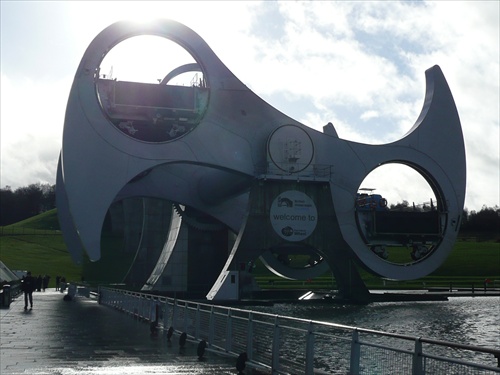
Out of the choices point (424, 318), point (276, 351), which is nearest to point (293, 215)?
point (424, 318)

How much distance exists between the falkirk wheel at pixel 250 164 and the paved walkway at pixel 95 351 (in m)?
16.4

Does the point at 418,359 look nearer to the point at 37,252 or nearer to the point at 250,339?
the point at 250,339

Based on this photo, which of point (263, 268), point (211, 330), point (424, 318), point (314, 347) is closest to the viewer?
point (314, 347)

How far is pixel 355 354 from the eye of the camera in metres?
8.62

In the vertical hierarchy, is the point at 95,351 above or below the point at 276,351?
below

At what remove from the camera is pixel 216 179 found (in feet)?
151

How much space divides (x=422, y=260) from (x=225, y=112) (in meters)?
14.4

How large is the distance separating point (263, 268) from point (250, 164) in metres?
48.0

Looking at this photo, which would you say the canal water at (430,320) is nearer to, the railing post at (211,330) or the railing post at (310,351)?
the railing post at (211,330)

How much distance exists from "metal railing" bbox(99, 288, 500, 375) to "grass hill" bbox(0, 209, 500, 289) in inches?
1727

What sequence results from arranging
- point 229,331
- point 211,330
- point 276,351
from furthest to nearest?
point 211,330, point 229,331, point 276,351

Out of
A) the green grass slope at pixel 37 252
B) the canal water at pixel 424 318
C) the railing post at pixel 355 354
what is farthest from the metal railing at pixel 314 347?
the green grass slope at pixel 37 252

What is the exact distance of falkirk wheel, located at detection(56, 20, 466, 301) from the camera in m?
38.2

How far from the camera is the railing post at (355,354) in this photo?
8.56 meters
